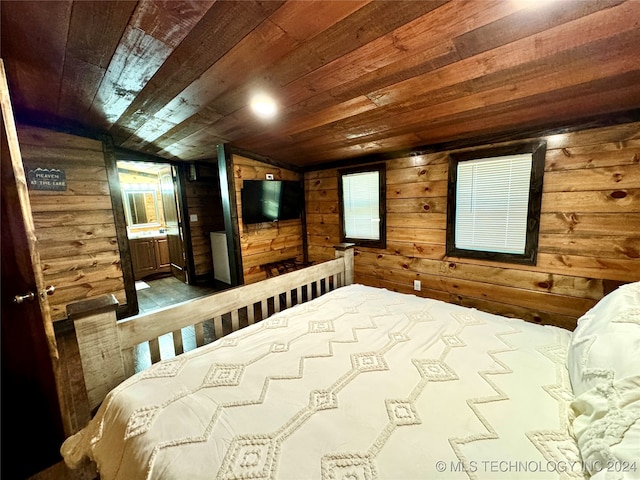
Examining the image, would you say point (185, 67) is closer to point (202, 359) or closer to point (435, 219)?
point (202, 359)

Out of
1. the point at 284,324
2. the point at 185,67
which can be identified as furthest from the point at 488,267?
the point at 185,67

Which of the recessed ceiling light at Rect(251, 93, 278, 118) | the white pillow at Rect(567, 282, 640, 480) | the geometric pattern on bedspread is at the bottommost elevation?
the geometric pattern on bedspread

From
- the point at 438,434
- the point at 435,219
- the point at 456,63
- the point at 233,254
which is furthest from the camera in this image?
the point at 233,254

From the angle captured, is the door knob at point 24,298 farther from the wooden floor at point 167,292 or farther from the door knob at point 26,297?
the wooden floor at point 167,292

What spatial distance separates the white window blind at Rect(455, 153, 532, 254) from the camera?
2.30 m

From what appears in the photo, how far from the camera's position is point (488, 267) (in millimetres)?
2559

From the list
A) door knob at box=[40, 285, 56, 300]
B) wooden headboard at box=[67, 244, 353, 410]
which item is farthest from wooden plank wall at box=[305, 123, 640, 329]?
door knob at box=[40, 285, 56, 300]

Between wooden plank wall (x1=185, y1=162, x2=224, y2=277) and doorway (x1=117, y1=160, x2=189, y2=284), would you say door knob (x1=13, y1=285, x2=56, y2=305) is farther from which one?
wooden plank wall (x1=185, y1=162, x2=224, y2=277)

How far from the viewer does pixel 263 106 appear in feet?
6.55

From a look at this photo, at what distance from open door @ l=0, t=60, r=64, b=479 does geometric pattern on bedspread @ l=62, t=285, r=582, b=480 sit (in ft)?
1.60

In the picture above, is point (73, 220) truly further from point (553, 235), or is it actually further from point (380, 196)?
point (553, 235)

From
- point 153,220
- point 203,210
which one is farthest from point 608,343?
point 153,220

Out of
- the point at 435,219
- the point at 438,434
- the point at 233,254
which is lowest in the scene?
the point at 438,434

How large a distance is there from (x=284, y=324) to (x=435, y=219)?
2.07m
